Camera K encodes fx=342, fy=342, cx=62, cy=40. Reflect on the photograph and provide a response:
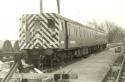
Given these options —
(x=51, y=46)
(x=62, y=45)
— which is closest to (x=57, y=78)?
(x=51, y=46)

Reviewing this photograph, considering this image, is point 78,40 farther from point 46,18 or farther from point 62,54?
point 46,18

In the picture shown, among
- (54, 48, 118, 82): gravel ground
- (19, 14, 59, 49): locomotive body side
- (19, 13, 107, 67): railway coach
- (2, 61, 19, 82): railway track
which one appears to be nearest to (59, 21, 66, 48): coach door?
(19, 13, 107, 67): railway coach

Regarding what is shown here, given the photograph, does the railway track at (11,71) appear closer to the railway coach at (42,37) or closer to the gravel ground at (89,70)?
the gravel ground at (89,70)

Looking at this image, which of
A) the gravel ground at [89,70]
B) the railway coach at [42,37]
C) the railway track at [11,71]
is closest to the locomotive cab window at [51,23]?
the railway coach at [42,37]

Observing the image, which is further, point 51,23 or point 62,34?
point 62,34

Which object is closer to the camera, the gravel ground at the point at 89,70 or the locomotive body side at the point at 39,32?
the gravel ground at the point at 89,70

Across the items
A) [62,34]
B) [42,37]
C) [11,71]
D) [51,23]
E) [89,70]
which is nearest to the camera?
[11,71]

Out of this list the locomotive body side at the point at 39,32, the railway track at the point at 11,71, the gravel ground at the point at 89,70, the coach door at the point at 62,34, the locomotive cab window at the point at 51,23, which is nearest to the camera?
the railway track at the point at 11,71

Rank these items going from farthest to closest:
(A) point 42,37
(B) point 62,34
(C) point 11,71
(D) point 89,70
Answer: (B) point 62,34, (A) point 42,37, (D) point 89,70, (C) point 11,71

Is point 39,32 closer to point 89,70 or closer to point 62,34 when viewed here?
point 62,34

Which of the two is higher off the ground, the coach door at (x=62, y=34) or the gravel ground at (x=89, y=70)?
the coach door at (x=62, y=34)

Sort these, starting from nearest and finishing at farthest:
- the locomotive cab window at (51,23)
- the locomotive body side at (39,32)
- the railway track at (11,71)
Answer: the railway track at (11,71), the locomotive body side at (39,32), the locomotive cab window at (51,23)

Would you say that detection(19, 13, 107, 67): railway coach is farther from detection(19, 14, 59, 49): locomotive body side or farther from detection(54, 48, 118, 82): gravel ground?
detection(54, 48, 118, 82): gravel ground

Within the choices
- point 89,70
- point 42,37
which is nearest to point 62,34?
point 42,37
